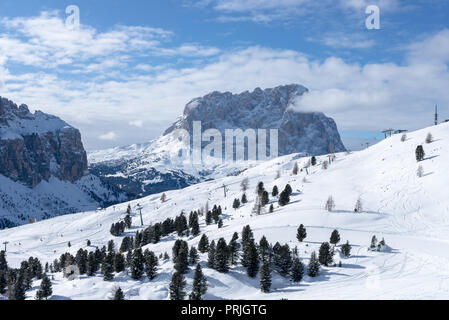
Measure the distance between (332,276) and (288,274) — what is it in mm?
6882

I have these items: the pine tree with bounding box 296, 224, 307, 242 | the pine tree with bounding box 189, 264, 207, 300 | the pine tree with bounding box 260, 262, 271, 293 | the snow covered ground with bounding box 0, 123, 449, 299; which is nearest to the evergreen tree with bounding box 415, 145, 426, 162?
the snow covered ground with bounding box 0, 123, 449, 299

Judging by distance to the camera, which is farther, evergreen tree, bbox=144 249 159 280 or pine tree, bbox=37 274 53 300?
evergreen tree, bbox=144 249 159 280

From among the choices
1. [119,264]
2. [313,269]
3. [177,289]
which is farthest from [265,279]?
[119,264]

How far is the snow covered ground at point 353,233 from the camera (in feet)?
154

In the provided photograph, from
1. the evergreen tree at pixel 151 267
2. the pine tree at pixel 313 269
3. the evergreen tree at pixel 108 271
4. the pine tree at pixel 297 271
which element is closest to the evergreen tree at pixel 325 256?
the pine tree at pixel 313 269

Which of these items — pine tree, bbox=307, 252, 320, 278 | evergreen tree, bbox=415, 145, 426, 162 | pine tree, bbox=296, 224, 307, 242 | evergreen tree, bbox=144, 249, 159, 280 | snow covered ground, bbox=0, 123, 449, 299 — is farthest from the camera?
evergreen tree, bbox=415, 145, 426, 162

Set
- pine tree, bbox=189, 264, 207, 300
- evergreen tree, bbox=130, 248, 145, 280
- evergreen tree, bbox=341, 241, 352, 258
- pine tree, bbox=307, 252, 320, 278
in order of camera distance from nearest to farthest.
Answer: pine tree, bbox=189, 264, 207, 300
pine tree, bbox=307, 252, 320, 278
evergreen tree, bbox=130, 248, 145, 280
evergreen tree, bbox=341, 241, 352, 258

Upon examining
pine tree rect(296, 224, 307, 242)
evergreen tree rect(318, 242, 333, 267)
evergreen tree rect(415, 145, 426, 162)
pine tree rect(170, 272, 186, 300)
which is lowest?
pine tree rect(170, 272, 186, 300)

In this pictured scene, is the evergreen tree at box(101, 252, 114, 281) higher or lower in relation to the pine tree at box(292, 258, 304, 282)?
lower

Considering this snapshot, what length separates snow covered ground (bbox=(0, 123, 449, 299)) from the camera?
154 feet

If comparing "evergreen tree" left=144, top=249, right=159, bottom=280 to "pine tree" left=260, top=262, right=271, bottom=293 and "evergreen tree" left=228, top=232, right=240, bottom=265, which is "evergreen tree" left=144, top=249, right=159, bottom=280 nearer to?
"evergreen tree" left=228, top=232, right=240, bottom=265

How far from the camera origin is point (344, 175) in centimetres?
13012
